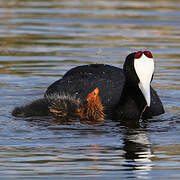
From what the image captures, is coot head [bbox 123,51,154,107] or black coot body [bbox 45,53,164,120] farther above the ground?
coot head [bbox 123,51,154,107]

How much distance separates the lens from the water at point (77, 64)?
21.5 ft

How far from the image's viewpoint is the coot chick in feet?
27.6

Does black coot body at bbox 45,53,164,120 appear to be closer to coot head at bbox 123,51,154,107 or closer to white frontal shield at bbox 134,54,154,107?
coot head at bbox 123,51,154,107

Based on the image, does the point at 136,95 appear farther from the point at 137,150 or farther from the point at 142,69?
the point at 137,150

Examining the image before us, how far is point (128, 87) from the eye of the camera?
848cm

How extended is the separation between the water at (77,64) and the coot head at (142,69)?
460 mm

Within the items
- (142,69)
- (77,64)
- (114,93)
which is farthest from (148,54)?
(77,64)

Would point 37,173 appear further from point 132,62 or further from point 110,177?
point 132,62

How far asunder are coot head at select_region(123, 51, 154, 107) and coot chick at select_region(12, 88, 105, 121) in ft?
1.73

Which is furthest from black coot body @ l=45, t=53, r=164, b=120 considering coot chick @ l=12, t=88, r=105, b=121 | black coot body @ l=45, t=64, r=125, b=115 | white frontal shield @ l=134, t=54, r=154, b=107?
coot chick @ l=12, t=88, r=105, b=121

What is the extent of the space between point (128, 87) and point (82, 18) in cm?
892

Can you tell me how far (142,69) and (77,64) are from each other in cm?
409

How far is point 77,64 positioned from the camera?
12086 millimetres

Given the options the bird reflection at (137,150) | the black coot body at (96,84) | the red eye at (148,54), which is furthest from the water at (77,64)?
the red eye at (148,54)
